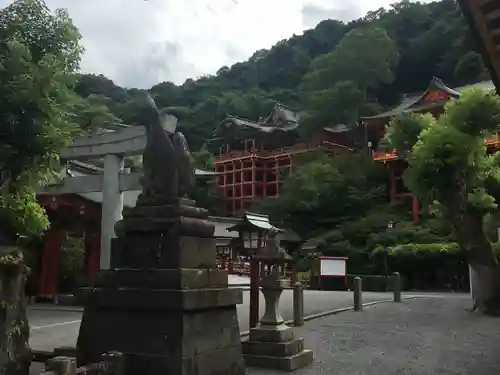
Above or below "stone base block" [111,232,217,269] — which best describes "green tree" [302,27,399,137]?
above

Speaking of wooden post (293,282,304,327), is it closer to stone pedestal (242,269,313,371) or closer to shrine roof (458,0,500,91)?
stone pedestal (242,269,313,371)

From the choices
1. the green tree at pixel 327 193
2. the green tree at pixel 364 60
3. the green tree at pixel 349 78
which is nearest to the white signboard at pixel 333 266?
the green tree at pixel 327 193

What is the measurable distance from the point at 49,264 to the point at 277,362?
14.7m

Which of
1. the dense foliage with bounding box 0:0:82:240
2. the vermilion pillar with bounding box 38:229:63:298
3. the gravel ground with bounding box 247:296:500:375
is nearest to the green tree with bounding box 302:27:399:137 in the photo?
the vermilion pillar with bounding box 38:229:63:298

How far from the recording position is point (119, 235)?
257 inches

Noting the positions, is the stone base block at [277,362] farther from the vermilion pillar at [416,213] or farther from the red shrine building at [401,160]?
the red shrine building at [401,160]

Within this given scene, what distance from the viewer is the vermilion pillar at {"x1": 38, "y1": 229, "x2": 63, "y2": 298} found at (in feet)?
65.4

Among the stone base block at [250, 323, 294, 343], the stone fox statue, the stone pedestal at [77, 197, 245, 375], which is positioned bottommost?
the stone base block at [250, 323, 294, 343]

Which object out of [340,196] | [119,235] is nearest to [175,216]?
[119,235]

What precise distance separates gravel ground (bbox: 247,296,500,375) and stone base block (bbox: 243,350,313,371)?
6.2 inches

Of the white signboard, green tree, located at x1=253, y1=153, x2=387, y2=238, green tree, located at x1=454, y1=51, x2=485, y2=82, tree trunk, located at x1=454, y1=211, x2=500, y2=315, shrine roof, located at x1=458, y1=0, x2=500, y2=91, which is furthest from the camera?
green tree, located at x1=454, y1=51, x2=485, y2=82

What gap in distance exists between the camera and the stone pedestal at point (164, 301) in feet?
19.0

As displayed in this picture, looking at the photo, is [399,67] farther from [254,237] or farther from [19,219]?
[19,219]

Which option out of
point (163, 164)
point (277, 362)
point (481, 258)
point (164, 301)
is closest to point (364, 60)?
point (481, 258)
